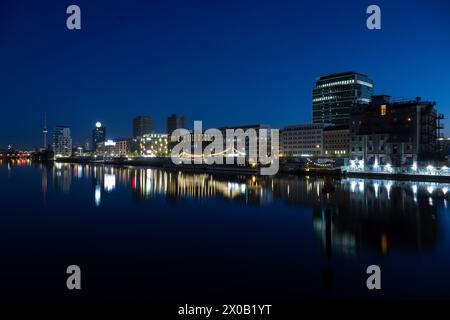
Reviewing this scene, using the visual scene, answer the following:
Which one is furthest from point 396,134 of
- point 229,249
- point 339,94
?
point 339,94

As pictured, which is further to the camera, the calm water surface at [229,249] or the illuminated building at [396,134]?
the illuminated building at [396,134]

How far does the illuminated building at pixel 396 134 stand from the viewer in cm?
4903

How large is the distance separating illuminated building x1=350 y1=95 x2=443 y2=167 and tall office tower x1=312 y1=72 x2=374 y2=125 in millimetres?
67544

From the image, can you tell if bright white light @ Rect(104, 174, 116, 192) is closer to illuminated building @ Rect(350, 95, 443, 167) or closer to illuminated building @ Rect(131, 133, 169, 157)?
illuminated building @ Rect(350, 95, 443, 167)

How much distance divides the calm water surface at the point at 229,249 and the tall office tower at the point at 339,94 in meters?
105

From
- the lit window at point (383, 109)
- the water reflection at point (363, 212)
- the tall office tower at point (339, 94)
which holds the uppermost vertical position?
the tall office tower at point (339, 94)

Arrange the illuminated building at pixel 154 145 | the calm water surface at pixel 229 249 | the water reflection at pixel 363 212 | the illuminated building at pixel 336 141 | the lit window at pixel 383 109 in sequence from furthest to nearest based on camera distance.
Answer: the illuminated building at pixel 154 145 < the illuminated building at pixel 336 141 < the lit window at pixel 383 109 < the water reflection at pixel 363 212 < the calm water surface at pixel 229 249

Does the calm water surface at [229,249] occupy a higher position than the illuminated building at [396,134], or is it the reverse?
the illuminated building at [396,134]

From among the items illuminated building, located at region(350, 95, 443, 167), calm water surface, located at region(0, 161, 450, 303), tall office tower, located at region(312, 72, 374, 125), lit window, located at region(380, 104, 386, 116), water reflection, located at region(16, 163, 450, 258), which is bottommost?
calm water surface, located at region(0, 161, 450, 303)

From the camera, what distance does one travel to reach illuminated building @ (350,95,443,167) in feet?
161

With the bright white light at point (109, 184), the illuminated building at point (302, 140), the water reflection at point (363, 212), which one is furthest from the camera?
A: the illuminated building at point (302, 140)

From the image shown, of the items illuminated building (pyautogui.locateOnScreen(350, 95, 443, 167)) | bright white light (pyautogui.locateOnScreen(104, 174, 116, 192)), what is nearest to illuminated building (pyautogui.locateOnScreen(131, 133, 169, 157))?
bright white light (pyautogui.locateOnScreen(104, 174, 116, 192))

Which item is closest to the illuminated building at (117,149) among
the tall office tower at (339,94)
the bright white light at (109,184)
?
the tall office tower at (339,94)

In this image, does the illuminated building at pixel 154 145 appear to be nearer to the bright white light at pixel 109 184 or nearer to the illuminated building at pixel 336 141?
the illuminated building at pixel 336 141
